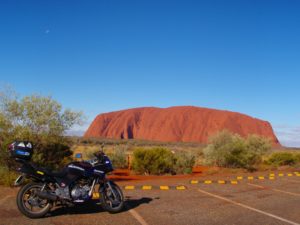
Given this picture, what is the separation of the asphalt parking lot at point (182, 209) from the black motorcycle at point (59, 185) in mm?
251

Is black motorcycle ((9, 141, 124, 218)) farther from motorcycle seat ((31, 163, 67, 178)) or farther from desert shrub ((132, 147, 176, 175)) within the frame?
desert shrub ((132, 147, 176, 175))

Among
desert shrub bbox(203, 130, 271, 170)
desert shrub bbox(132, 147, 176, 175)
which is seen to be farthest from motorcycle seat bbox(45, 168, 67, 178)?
desert shrub bbox(203, 130, 271, 170)

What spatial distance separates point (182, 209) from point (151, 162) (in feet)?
37.8

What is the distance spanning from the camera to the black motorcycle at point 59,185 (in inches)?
273

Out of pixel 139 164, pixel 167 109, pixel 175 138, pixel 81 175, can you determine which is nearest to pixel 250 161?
pixel 139 164

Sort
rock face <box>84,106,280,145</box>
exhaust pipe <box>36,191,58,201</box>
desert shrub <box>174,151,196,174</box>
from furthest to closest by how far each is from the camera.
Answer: rock face <box>84,106,280,145</box>
desert shrub <box>174,151,196,174</box>
exhaust pipe <box>36,191,58,201</box>

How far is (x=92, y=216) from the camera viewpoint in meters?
7.23

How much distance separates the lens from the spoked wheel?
24.8 ft

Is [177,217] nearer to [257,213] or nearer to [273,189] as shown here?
[257,213]

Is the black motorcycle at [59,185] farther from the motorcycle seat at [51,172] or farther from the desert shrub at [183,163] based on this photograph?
the desert shrub at [183,163]

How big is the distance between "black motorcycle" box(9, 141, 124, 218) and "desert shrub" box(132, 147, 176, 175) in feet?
38.8

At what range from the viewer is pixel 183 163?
835 inches

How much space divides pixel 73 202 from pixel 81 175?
57 centimetres

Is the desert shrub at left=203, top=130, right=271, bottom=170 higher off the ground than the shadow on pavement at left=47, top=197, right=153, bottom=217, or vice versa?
the desert shrub at left=203, top=130, right=271, bottom=170
